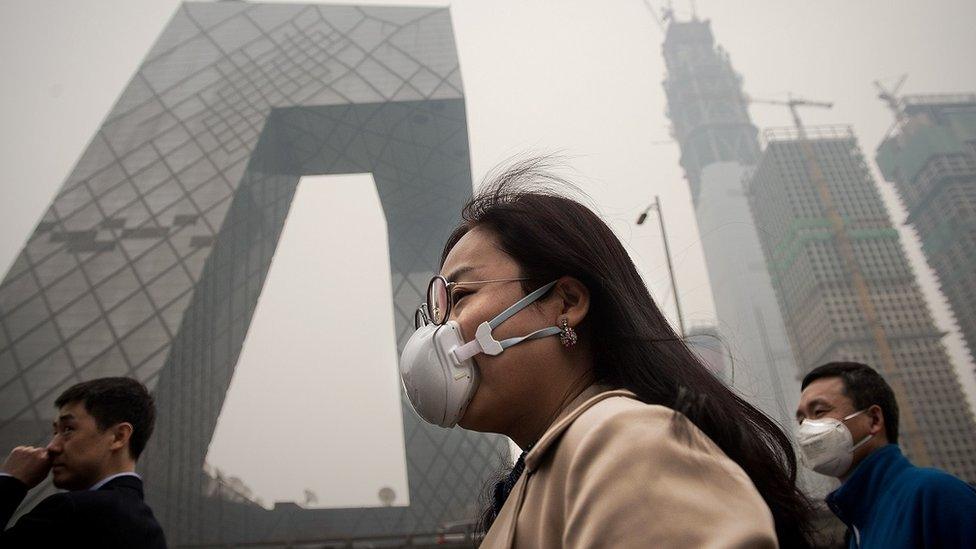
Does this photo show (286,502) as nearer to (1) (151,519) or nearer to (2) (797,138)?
(1) (151,519)

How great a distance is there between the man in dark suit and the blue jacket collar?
2.80 m

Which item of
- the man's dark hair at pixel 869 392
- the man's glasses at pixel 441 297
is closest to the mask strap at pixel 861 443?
the man's dark hair at pixel 869 392

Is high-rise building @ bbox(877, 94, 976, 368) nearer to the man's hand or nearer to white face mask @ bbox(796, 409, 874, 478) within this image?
white face mask @ bbox(796, 409, 874, 478)

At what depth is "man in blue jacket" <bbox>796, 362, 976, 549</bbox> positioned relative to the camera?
5.82 ft

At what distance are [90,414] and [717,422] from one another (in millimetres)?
2774

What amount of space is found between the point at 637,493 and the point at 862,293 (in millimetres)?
26587

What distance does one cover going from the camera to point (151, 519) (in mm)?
2215

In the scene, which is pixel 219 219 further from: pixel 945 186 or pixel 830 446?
pixel 945 186

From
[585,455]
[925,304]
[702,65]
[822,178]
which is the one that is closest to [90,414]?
[585,455]

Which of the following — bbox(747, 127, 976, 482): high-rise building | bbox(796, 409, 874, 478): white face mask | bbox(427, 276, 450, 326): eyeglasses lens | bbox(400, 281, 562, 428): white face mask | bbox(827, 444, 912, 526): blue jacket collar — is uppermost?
bbox(747, 127, 976, 482): high-rise building

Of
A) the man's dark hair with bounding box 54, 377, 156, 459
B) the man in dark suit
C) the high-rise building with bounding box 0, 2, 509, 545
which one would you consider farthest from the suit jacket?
the high-rise building with bounding box 0, 2, 509, 545


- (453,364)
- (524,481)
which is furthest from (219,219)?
(524,481)

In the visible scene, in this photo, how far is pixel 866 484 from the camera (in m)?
2.33

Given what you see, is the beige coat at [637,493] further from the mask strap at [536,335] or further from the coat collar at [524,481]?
the mask strap at [536,335]
